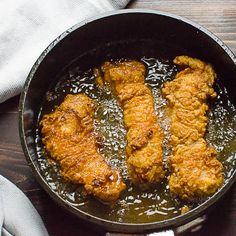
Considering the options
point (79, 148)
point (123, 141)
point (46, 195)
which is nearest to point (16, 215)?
point (46, 195)

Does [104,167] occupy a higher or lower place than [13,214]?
higher

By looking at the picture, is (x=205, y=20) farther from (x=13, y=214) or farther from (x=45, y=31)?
(x=13, y=214)

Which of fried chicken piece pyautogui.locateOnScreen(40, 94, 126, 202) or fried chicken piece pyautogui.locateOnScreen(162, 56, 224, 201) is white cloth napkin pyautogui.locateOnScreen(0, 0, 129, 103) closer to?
fried chicken piece pyautogui.locateOnScreen(40, 94, 126, 202)

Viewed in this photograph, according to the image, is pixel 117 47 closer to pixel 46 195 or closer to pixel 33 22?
pixel 33 22

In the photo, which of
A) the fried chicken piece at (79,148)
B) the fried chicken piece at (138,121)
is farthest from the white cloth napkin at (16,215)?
the fried chicken piece at (138,121)

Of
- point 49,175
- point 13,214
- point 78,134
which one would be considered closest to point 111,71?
point 78,134

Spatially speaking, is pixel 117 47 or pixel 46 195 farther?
pixel 117 47

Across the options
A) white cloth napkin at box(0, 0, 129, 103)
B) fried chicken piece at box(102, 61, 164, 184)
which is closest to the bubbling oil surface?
fried chicken piece at box(102, 61, 164, 184)
